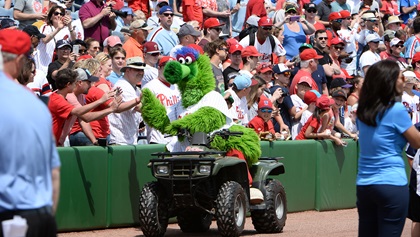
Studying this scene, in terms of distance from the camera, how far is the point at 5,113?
4844 mm

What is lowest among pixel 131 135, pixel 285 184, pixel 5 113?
pixel 285 184

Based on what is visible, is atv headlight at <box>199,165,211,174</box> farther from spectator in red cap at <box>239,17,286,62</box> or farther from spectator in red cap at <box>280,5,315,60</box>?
spectator in red cap at <box>280,5,315,60</box>

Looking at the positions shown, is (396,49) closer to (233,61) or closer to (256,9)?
(256,9)

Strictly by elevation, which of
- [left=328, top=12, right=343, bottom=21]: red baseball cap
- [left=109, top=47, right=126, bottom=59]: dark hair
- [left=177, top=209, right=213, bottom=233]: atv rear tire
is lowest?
[left=177, top=209, right=213, bottom=233]: atv rear tire

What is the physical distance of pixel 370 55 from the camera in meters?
19.7

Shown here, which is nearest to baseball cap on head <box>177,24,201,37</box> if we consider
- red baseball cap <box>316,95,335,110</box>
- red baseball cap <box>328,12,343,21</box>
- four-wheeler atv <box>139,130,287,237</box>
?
red baseball cap <box>316,95,335,110</box>

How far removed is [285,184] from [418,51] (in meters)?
7.24

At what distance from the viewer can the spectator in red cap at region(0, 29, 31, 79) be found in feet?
16.7

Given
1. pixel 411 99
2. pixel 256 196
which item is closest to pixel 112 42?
pixel 256 196

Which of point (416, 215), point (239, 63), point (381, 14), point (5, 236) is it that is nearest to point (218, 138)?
point (416, 215)

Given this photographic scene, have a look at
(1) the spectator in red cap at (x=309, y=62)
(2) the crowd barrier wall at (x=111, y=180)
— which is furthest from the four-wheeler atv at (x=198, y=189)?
(1) the spectator in red cap at (x=309, y=62)

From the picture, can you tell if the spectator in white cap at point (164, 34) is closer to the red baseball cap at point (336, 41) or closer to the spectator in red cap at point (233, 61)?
the spectator in red cap at point (233, 61)

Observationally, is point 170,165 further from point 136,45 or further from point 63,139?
point 136,45

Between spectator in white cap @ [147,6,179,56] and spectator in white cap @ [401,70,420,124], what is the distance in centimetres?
421
